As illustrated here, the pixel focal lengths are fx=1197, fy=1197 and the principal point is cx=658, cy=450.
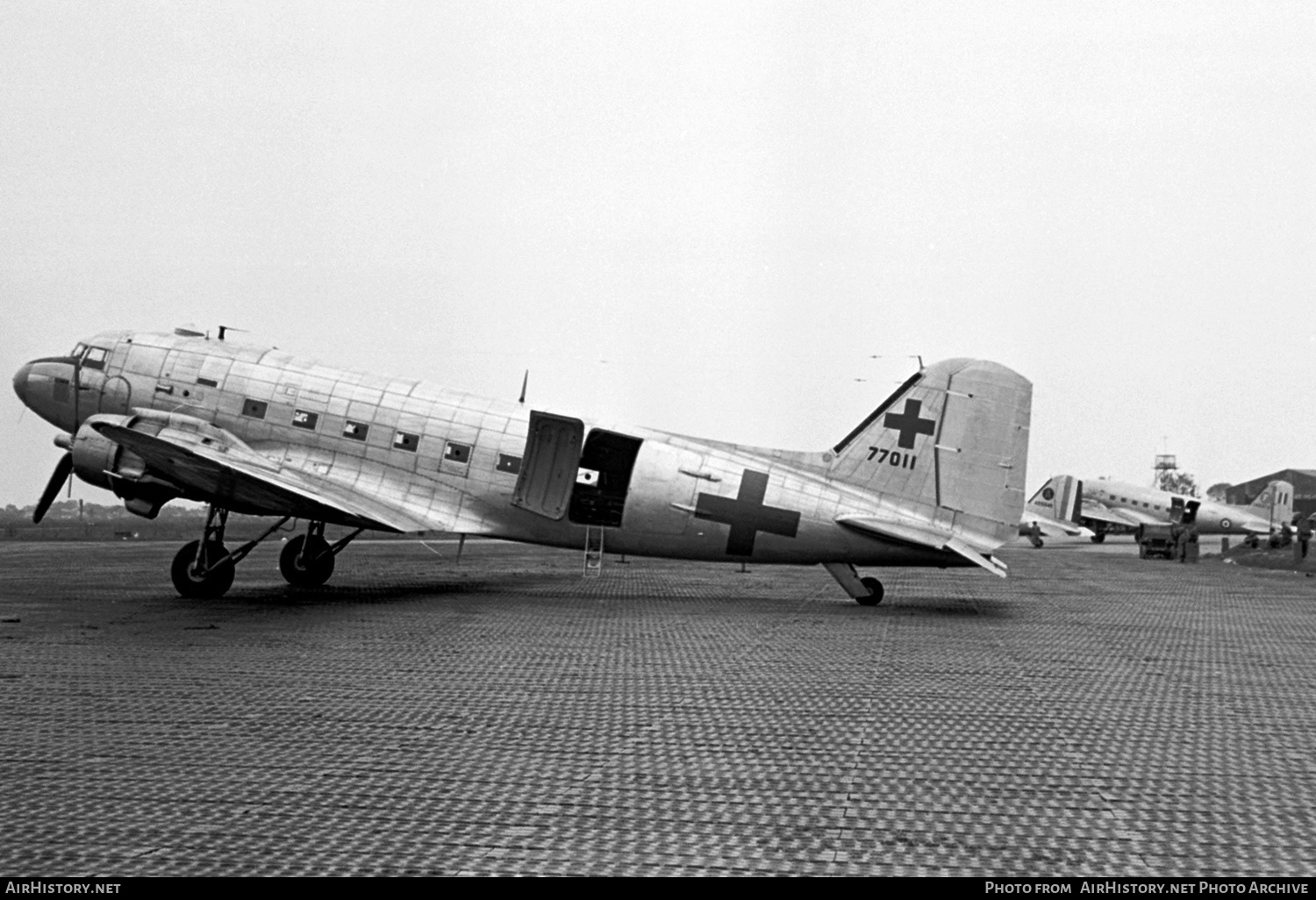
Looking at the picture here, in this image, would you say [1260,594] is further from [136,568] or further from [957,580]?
[136,568]

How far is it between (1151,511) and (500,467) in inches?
2702

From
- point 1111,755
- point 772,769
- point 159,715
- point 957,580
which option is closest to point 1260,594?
point 957,580

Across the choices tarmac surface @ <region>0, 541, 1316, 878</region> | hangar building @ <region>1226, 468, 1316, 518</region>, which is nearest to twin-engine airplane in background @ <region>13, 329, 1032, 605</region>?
tarmac surface @ <region>0, 541, 1316, 878</region>

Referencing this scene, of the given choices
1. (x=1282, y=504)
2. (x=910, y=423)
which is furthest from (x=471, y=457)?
(x=1282, y=504)

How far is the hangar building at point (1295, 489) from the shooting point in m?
135

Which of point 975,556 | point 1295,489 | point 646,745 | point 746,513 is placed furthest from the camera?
point 1295,489

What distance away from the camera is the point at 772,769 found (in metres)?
6.78

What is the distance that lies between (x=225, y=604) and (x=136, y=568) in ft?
32.7

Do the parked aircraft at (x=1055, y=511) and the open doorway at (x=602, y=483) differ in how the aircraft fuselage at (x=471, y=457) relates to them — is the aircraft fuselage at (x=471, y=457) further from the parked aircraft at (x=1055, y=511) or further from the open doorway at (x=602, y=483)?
the parked aircraft at (x=1055, y=511)

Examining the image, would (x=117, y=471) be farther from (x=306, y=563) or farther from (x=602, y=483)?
(x=602, y=483)

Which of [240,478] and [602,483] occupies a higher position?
[602,483]

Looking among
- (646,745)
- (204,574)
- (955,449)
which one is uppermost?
(955,449)

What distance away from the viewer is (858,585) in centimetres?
1873

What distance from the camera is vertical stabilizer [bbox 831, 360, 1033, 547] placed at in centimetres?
1864
